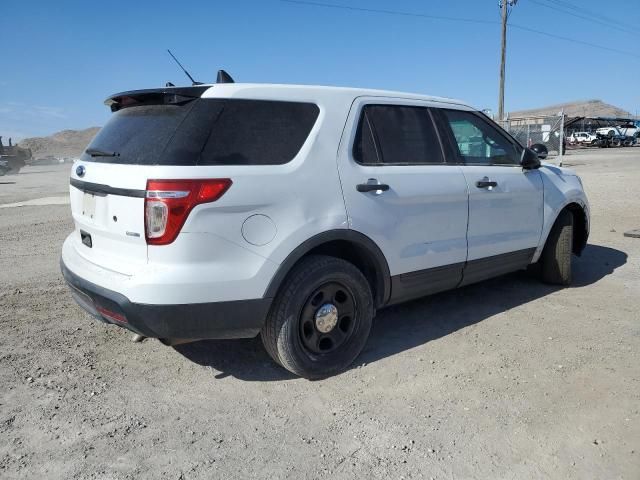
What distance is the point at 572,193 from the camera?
207 inches

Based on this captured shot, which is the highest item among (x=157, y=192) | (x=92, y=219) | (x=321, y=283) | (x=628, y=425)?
(x=157, y=192)

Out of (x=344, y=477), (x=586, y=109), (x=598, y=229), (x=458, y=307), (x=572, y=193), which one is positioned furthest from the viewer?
(x=586, y=109)

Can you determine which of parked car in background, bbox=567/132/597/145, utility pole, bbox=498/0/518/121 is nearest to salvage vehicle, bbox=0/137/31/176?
utility pole, bbox=498/0/518/121

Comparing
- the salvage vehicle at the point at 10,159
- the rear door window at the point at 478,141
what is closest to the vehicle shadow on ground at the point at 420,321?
the rear door window at the point at 478,141

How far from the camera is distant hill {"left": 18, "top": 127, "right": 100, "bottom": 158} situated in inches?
2793

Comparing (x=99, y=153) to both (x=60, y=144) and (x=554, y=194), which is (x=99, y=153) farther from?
(x=60, y=144)

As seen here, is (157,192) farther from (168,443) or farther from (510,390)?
(510,390)

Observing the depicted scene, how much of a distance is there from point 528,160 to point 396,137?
63.2 inches

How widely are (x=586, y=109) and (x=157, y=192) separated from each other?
122 m

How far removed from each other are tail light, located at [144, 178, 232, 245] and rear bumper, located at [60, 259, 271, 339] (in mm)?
383

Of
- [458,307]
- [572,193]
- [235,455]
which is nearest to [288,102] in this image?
[235,455]

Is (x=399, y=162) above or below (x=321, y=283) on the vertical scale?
above

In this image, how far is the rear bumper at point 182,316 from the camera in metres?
2.84

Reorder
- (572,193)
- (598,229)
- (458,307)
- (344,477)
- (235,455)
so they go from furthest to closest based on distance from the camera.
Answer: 1. (598,229)
2. (572,193)
3. (458,307)
4. (235,455)
5. (344,477)
